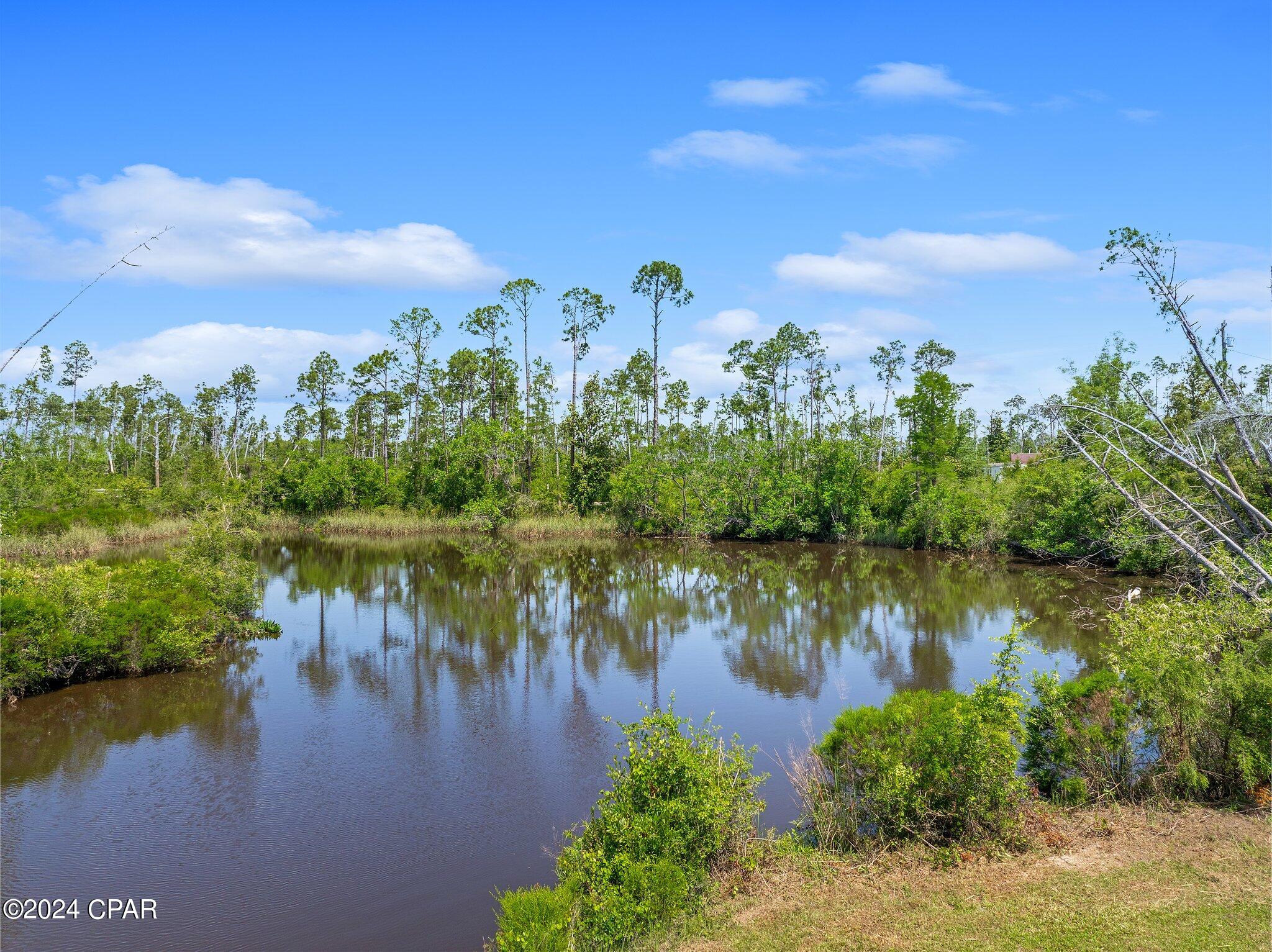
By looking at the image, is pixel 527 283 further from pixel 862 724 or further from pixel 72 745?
pixel 862 724

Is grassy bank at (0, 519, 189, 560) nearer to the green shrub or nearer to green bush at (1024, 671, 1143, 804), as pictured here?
the green shrub

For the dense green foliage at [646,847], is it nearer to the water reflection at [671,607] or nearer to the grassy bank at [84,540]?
the water reflection at [671,607]

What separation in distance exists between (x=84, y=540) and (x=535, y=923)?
31.5m

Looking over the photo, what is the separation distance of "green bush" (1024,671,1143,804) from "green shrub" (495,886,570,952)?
495 centimetres

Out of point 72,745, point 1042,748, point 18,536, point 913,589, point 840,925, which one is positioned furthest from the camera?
point 18,536

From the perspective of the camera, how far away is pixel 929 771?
23.2 feet

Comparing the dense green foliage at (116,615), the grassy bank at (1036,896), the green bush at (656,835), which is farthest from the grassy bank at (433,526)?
the grassy bank at (1036,896)

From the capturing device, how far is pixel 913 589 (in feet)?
81.9

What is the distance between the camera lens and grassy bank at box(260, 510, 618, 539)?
4075 cm

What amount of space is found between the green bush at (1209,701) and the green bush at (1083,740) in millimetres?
213

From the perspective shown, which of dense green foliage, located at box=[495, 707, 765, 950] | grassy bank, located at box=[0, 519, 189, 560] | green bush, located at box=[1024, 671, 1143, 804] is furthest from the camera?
grassy bank, located at box=[0, 519, 189, 560]

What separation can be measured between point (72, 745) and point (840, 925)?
11.2 metres

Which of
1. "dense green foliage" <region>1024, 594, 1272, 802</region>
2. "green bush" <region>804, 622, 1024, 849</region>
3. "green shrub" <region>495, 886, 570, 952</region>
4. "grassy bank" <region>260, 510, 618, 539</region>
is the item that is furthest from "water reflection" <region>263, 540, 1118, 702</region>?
"green shrub" <region>495, 886, 570, 952</region>

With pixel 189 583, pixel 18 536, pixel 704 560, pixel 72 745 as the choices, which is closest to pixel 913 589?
pixel 704 560
